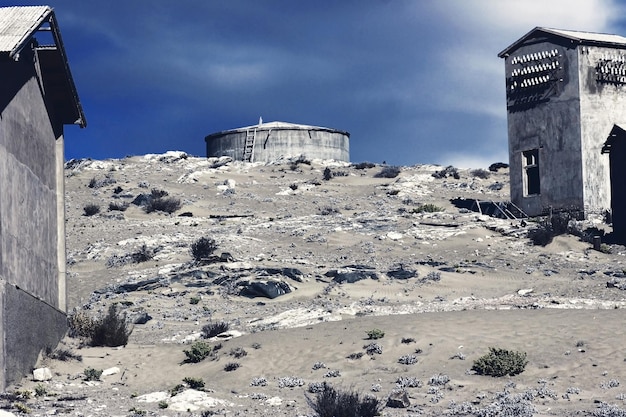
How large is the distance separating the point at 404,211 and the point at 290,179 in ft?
47.5

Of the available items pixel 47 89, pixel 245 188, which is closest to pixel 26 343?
pixel 47 89

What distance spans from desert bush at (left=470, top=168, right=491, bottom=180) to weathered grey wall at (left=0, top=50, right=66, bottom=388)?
42.0 m

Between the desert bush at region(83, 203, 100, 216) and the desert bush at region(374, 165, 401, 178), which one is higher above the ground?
the desert bush at region(374, 165, 401, 178)

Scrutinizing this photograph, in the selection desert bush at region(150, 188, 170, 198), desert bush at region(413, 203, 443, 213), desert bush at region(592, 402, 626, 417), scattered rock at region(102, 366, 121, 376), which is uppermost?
desert bush at region(150, 188, 170, 198)

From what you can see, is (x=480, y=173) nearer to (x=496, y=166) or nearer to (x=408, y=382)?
(x=496, y=166)

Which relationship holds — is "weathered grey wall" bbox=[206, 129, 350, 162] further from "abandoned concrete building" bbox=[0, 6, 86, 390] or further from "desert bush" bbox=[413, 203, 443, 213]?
"abandoned concrete building" bbox=[0, 6, 86, 390]

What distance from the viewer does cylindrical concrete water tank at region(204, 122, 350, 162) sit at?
70.2 meters

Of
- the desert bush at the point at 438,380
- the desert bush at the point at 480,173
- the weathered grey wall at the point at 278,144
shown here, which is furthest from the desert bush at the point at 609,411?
the weathered grey wall at the point at 278,144

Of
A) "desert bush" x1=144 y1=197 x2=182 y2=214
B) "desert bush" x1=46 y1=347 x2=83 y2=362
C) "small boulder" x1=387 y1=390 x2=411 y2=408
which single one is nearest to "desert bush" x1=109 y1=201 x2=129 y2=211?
"desert bush" x1=144 y1=197 x2=182 y2=214

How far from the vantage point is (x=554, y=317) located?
23.9 m

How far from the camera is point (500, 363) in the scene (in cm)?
1977

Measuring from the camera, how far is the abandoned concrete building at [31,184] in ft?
61.8

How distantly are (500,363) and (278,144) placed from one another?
51833mm

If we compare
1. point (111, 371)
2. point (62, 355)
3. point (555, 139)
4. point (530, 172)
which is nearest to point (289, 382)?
point (111, 371)
